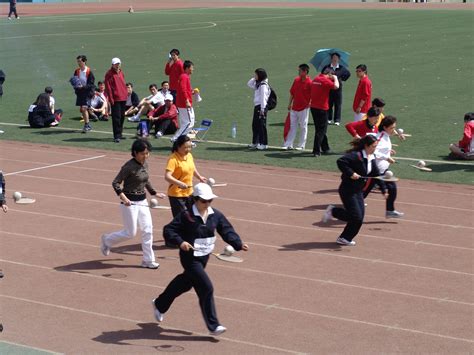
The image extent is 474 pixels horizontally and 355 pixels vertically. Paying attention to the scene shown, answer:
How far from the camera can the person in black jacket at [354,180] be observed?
1530cm

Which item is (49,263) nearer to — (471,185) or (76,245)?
(76,245)

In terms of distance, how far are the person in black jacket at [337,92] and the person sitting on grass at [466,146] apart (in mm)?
4910

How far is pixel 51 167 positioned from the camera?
2181cm

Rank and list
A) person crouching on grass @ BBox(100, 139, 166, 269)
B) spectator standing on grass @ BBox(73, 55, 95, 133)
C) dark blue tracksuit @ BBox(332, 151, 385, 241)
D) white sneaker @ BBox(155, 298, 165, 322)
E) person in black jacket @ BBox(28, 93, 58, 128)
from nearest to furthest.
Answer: white sneaker @ BBox(155, 298, 165, 322)
person crouching on grass @ BBox(100, 139, 166, 269)
dark blue tracksuit @ BBox(332, 151, 385, 241)
spectator standing on grass @ BBox(73, 55, 95, 133)
person in black jacket @ BBox(28, 93, 58, 128)

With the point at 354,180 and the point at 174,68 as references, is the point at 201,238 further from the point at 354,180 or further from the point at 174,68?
the point at 174,68

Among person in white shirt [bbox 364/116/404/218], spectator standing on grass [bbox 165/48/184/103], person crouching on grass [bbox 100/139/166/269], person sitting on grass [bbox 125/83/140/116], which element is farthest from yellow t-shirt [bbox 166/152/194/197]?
person sitting on grass [bbox 125/83/140/116]

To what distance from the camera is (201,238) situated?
1132 centimetres

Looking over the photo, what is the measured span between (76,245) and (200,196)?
4853mm

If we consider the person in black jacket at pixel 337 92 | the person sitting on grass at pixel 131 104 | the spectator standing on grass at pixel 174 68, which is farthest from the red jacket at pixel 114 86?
the person in black jacket at pixel 337 92

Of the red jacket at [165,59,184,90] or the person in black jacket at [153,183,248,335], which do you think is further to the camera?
the red jacket at [165,59,184,90]

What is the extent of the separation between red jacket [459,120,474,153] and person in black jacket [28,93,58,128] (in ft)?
36.6

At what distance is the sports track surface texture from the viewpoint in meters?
11.4

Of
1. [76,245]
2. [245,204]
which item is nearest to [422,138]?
[245,204]

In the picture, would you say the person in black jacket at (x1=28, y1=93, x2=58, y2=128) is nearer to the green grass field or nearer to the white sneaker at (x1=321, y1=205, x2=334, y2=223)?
the green grass field
